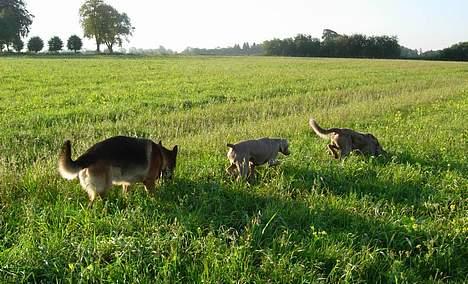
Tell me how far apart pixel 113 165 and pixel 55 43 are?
9511 centimetres

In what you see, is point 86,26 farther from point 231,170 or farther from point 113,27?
point 231,170

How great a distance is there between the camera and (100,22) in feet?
319

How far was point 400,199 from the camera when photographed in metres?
5.23

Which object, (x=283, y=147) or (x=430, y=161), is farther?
(x=430, y=161)

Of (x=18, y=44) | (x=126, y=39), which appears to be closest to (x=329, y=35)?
(x=126, y=39)

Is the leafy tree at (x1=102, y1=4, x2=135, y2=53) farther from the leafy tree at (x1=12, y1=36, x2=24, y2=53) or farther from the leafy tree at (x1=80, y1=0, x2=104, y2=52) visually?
the leafy tree at (x1=12, y1=36, x2=24, y2=53)

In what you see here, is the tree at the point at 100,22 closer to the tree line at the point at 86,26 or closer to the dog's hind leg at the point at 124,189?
the tree line at the point at 86,26

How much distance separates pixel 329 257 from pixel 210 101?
10.9 m

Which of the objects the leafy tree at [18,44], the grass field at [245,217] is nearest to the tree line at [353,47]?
the leafy tree at [18,44]

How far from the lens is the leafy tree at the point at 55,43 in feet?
294

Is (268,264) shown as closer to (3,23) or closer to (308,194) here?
(308,194)

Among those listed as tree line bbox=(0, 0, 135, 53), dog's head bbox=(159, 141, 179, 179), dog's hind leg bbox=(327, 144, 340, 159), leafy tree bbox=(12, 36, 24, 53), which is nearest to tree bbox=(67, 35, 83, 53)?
tree line bbox=(0, 0, 135, 53)

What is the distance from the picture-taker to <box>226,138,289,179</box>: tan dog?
5.55m

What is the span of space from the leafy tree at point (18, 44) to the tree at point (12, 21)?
0.53 metres
